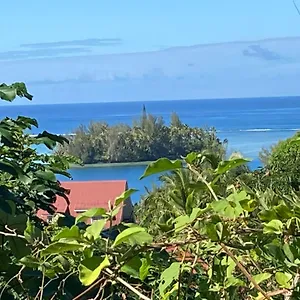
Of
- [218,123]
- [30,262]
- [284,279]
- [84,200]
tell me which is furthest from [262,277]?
[218,123]

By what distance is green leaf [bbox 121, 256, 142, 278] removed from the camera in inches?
28.0

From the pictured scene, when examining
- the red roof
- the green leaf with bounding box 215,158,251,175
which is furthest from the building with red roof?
the green leaf with bounding box 215,158,251,175

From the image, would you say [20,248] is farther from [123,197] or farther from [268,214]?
[268,214]

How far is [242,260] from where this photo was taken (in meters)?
0.78

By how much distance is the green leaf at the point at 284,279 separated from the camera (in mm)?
695

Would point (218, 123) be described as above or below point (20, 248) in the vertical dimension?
above

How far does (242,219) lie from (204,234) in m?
0.06

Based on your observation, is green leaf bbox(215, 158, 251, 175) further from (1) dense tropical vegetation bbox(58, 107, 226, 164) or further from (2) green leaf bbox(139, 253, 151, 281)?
(1) dense tropical vegetation bbox(58, 107, 226, 164)

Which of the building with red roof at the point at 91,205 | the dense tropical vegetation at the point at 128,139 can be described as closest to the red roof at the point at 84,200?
the building with red roof at the point at 91,205

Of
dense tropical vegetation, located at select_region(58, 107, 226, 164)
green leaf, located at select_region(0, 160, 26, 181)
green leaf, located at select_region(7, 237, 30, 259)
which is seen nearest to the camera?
green leaf, located at select_region(7, 237, 30, 259)

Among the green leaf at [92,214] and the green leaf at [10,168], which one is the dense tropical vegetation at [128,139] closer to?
the green leaf at [10,168]

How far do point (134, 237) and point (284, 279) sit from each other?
161 millimetres

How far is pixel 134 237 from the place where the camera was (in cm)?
65

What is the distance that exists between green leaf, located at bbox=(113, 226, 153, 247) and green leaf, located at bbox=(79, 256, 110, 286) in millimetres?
22
